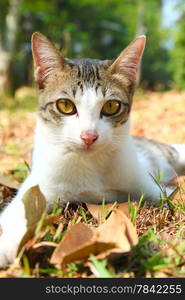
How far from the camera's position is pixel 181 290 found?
49.8 inches

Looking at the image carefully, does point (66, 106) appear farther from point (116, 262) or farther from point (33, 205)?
point (116, 262)

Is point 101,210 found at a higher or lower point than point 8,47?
lower

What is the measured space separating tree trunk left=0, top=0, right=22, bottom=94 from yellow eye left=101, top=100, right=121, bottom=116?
8.21 meters

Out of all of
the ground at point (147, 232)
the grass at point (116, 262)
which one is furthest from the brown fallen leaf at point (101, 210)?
the grass at point (116, 262)

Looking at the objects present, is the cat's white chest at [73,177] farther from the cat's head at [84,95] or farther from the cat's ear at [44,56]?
the cat's ear at [44,56]

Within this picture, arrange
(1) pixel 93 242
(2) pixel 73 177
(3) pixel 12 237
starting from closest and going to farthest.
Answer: (1) pixel 93 242, (3) pixel 12 237, (2) pixel 73 177

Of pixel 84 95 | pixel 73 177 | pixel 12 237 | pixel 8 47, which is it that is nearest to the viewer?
pixel 12 237

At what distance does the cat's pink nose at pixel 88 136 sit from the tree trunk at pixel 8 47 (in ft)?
27.6

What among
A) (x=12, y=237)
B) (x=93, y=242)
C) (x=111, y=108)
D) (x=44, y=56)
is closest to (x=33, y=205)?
(x=12, y=237)

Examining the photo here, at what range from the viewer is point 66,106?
6.57 feet

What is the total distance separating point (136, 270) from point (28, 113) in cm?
496

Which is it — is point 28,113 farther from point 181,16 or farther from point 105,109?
point 181,16

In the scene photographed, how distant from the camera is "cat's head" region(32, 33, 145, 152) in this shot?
1908mm

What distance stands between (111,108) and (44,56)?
0.46 m
